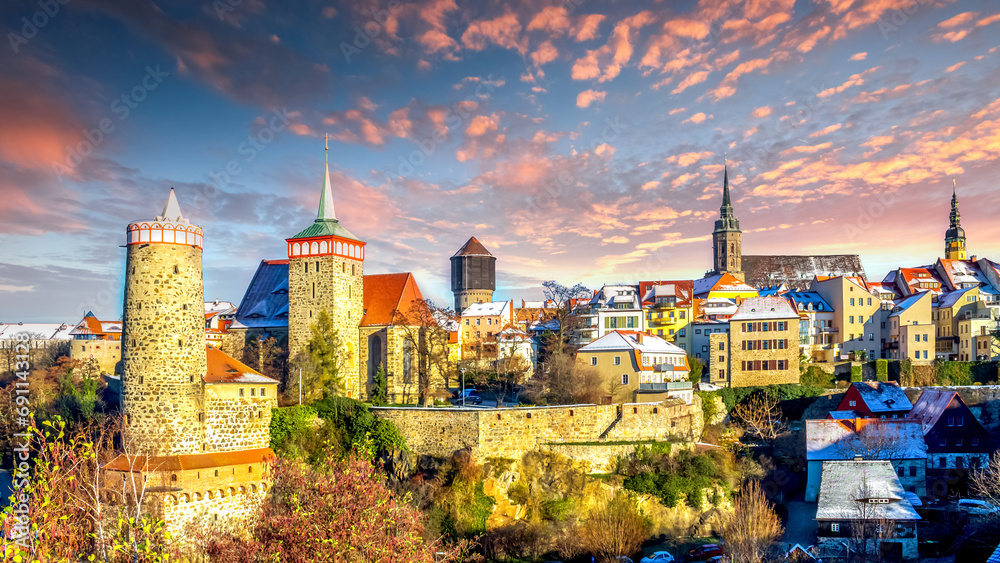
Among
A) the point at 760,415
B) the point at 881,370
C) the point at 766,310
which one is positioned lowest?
the point at 760,415

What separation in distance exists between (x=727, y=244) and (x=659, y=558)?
61312 mm

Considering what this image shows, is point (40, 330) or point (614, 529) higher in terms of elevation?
point (40, 330)

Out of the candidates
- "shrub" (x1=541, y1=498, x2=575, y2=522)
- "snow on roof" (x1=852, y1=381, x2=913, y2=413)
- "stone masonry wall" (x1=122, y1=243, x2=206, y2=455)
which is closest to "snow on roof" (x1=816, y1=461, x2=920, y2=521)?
"snow on roof" (x1=852, y1=381, x2=913, y2=413)

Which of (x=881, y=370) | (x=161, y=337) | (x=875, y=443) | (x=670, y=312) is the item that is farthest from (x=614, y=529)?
(x=881, y=370)

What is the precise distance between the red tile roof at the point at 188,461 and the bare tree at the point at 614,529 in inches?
576

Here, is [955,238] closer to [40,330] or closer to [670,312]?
[670,312]

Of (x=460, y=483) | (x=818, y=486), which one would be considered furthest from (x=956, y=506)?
(x=460, y=483)

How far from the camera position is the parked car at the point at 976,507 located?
32156mm

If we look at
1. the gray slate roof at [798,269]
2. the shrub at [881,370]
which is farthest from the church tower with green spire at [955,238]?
the shrub at [881,370]

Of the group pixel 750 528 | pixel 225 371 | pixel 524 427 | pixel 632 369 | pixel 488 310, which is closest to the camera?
pixel 750 528

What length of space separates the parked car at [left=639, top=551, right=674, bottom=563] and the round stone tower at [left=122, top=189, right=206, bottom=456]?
65.2 ft

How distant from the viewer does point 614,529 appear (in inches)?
1230

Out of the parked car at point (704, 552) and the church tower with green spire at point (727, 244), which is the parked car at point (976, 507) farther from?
the church tower with green spire at point (727, 244)

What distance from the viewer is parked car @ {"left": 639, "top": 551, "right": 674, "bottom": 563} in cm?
3017
